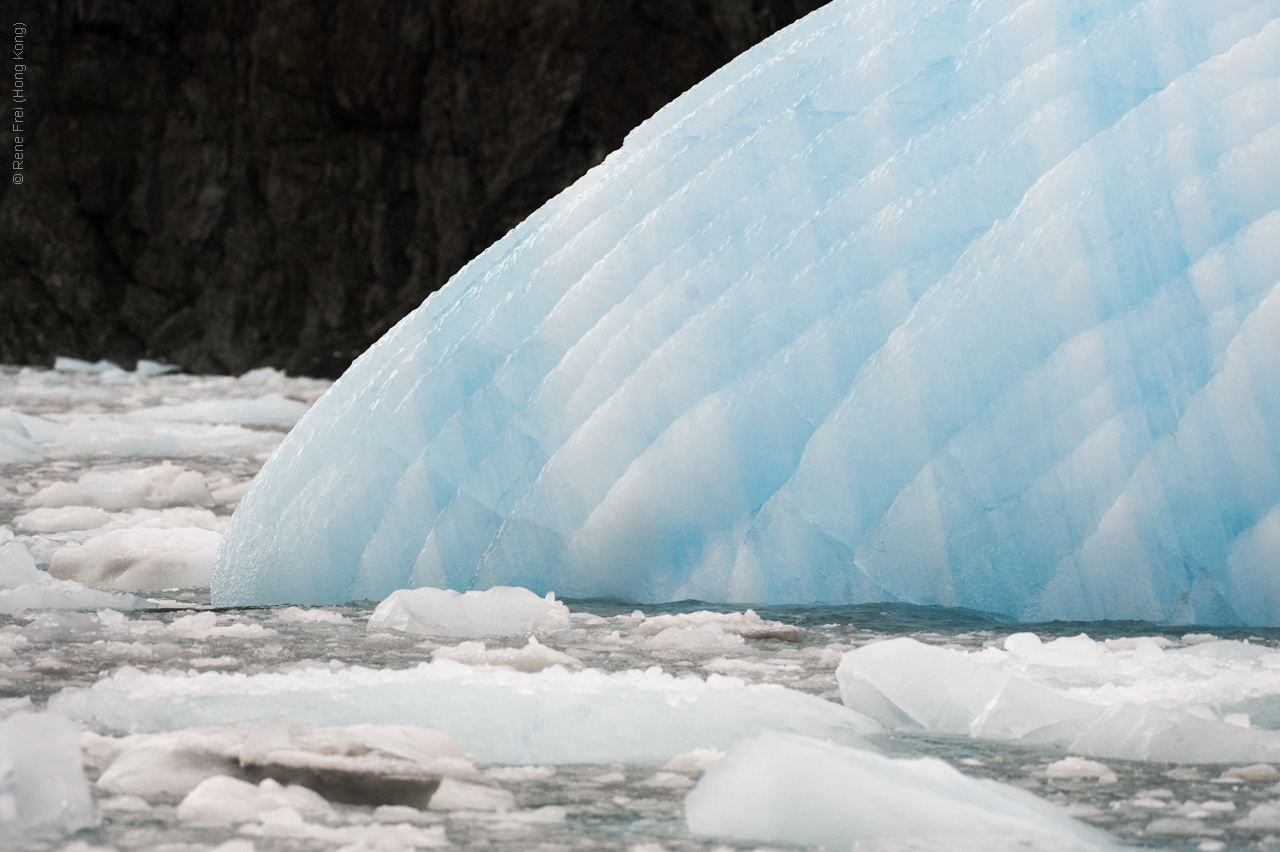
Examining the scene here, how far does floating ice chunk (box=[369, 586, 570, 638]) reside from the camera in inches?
96.7

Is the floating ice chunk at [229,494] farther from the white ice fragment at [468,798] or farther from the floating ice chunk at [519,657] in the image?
the white ice fragment at [468,798]

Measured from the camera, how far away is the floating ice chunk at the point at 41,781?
128 cm

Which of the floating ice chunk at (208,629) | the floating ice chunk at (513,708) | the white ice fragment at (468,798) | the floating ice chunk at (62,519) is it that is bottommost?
the white ice fragment at (468,798)

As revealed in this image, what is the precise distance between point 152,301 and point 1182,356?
1295cm

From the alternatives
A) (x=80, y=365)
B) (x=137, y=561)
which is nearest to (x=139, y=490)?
(x=137, y=561)

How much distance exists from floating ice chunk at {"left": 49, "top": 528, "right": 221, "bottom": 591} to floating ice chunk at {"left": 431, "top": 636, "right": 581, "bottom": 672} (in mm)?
1268

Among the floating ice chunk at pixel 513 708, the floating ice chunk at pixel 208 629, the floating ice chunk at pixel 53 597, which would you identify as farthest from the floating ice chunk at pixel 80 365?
the floating ice chunk at pixel 513 708

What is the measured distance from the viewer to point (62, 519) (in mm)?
3998

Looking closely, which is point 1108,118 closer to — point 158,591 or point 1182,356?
point 1182,356

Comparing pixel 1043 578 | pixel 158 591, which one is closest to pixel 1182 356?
pixel 1043 578

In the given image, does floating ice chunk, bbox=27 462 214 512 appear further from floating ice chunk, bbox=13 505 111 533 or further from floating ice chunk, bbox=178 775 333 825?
floating ice chunk, bbox=178 775 333 825

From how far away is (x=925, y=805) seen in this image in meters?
1.27

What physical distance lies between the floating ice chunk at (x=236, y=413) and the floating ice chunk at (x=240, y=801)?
6.90 meters

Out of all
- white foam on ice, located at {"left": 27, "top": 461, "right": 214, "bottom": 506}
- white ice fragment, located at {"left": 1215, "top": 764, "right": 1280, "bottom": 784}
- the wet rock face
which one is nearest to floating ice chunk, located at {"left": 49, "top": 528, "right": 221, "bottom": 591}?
white foam on ice, located at {"left": 27, "top": 461, "right": 214, "bottom": 506}
